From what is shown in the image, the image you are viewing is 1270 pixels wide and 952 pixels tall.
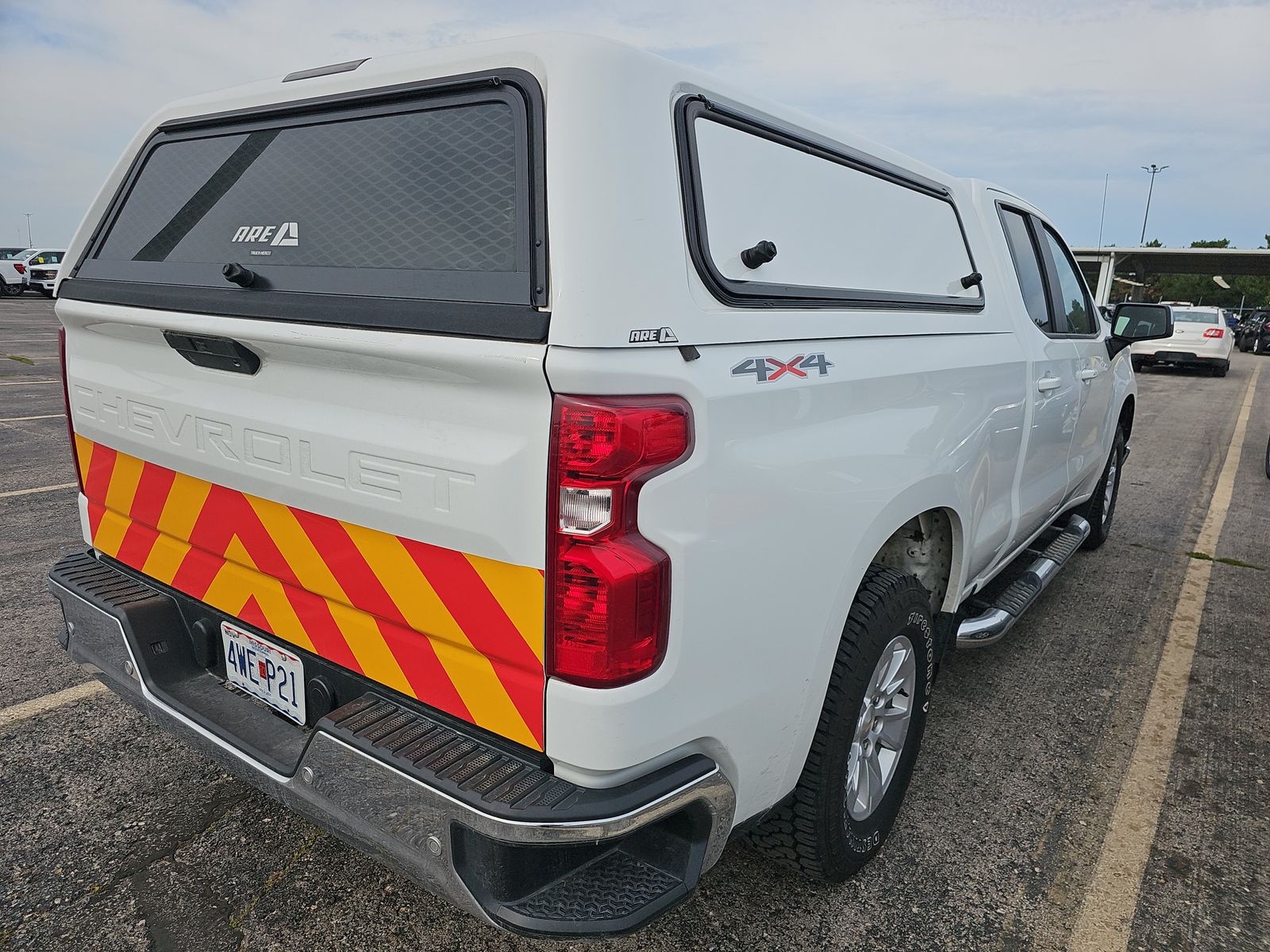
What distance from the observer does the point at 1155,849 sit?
105 inches

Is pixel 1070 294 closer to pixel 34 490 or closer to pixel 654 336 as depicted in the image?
pixel 654 336

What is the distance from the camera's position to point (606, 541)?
155cm

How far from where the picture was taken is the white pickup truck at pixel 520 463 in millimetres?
1575

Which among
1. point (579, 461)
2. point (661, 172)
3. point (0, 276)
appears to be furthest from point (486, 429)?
point (0, 276)

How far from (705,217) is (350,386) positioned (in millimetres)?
787

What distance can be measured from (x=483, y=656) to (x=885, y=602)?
1101 millimetres

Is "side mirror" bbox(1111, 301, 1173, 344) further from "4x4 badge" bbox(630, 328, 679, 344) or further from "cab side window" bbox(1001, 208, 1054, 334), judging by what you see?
"4x4 badge" bbox(630, 328, 679, 344)

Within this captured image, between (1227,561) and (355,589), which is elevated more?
(355,589)

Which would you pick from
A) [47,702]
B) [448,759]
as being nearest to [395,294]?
[448,759]

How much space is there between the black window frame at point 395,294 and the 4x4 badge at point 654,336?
16cm

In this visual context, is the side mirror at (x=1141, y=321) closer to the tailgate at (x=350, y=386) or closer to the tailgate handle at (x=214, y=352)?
the tailgate at (x=350, y=386)

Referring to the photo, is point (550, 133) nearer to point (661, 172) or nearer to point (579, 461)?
point (661, 172)

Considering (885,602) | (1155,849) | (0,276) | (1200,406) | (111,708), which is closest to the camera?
(885,602)

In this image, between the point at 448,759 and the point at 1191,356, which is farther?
the point at 1191,356
